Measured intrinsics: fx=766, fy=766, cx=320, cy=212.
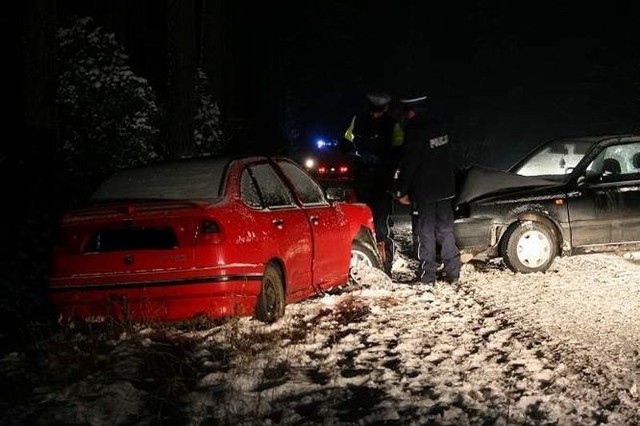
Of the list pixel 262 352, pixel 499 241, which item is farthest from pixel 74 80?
pixel 262 352

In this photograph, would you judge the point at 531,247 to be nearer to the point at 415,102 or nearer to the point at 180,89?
the point at 415,102

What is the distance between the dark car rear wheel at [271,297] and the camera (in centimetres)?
609

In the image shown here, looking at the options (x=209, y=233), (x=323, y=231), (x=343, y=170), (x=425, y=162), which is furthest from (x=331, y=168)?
(x=209, y=233)

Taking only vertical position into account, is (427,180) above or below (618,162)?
below

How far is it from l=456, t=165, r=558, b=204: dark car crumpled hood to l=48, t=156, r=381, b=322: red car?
11.2 ft

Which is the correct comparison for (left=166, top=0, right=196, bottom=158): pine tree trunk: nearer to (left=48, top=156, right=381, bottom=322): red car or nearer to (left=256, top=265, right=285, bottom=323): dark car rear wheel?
(left=48, top=156, right=381, bottom=322): red car

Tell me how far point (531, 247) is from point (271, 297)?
3.92 m

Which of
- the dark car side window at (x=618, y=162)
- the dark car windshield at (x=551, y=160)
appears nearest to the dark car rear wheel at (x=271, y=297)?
the dark car side window at (x=618, y=162)

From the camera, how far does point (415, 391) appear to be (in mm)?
4637

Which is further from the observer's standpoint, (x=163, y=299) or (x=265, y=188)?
(x=265, y=188)

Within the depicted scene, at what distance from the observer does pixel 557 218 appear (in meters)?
8.95

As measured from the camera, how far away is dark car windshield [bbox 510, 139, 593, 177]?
10734 millimetres

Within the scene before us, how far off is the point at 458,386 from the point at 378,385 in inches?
19.3

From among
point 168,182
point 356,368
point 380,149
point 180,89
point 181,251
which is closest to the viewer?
point 356,368
